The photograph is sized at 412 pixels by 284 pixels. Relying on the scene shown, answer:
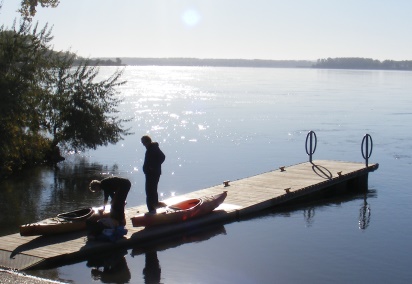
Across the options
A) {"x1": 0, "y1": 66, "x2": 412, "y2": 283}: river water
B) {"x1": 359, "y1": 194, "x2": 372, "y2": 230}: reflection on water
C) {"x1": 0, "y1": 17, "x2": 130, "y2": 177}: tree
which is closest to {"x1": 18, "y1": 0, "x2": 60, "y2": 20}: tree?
{"x1": 0, "y1": 17, "x2": 130, "y2": 177}: tree

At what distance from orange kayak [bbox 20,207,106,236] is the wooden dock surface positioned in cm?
14

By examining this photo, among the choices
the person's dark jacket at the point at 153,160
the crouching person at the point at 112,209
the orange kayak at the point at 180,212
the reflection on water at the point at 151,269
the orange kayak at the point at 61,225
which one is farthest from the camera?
the person's dark jacket at the point at 153,160

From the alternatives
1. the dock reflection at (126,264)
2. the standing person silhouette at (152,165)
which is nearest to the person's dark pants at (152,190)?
the standing person silhouette at (152,165)

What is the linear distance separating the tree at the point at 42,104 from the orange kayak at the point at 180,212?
7792mm

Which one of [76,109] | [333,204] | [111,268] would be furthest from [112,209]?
[76,109]

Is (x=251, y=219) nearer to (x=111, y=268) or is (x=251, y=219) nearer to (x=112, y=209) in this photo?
(x=112, y=209)

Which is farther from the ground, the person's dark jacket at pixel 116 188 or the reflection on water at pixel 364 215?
the person's dark jacket at pixel 116 188

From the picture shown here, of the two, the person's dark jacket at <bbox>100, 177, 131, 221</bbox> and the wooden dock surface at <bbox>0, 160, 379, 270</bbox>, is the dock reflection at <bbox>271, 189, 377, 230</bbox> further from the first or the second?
the person's dark jacket at <bbox>100, 177, 131, 221</bbox>

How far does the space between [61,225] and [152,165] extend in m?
2.67

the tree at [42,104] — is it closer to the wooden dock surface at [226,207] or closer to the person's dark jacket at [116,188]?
the wooden dock surface at [226,207]

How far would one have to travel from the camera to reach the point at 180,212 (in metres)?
16.8

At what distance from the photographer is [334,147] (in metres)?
38.6

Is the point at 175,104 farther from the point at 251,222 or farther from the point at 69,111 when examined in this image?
the point at 251,222

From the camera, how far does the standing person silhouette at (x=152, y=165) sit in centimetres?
1606
